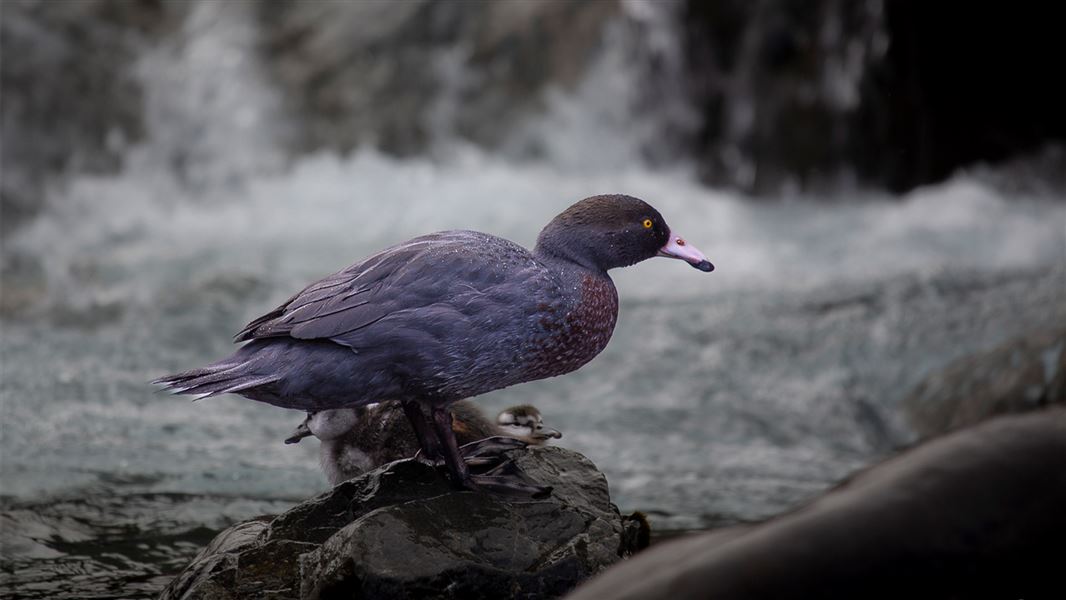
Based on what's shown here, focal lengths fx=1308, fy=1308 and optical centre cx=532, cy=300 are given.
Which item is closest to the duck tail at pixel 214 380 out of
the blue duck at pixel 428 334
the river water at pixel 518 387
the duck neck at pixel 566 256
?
the blue duck at pixel 428 334

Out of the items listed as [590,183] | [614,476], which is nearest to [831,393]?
[614,476]

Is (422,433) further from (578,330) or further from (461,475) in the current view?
(578,330)

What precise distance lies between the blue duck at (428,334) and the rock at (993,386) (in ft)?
11.0

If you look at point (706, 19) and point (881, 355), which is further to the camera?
point (706, 19)

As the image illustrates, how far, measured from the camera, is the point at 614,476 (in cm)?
645

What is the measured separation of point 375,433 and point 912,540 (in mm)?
2556

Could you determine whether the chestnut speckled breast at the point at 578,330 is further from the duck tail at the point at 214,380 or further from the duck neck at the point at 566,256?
the duck tail at the point at 214,380

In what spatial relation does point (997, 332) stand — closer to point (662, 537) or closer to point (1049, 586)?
point (662, 537)

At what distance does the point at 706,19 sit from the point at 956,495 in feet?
31.5

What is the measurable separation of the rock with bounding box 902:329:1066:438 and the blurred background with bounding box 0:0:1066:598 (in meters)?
0.02

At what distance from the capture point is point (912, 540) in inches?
104

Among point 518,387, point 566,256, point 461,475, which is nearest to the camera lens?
point 461,475

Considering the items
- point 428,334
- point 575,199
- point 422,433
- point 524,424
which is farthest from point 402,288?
point 575,199

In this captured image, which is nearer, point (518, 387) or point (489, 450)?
point (489, 450)
